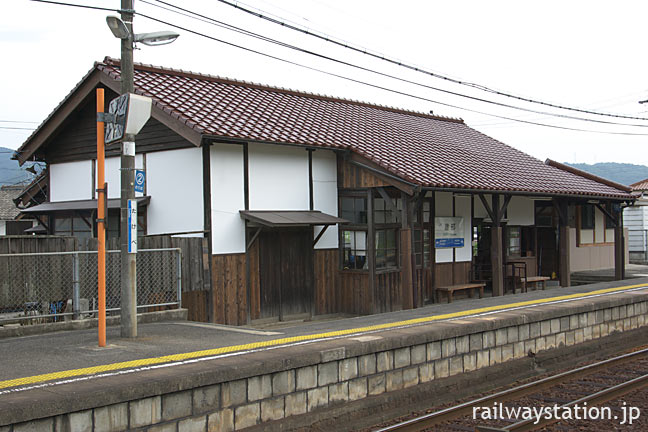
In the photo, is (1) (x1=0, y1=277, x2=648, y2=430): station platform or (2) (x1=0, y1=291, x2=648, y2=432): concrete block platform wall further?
(1) (x1=0, y1=277, x2=648, y2=430): station platform

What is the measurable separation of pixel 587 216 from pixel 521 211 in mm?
5644

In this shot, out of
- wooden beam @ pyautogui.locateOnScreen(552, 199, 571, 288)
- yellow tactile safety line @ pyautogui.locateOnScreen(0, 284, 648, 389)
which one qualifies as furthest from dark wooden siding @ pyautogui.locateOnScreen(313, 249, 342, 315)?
wooden beam @ pyautogui.locateOnScreen(552, 199, 571, 288)

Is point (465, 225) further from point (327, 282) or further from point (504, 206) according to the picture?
point (327, 282)

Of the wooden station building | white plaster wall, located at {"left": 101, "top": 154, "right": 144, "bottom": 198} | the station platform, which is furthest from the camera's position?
white plaster wall, located at {"left": 101, "top": 154, "right": 144, "bottom": 198}

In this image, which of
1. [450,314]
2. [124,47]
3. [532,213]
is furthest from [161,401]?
[532,213]

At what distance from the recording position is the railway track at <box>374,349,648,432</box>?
733 centimetres

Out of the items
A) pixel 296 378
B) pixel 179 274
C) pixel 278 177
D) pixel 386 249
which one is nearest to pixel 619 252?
pixel 386 249

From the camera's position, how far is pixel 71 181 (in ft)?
49.5

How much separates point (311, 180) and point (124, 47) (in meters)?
6.28

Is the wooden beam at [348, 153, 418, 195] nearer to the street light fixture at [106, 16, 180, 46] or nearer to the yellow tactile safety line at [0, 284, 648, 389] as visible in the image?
the yellow tactile safety line at [0, 284, 648, 389]

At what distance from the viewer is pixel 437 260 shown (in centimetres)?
1655

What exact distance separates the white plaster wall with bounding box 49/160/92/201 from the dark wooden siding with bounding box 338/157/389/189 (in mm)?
5649

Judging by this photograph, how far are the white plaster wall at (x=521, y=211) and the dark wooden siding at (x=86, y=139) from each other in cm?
1051

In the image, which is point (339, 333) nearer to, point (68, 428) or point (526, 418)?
point (526, 418)
